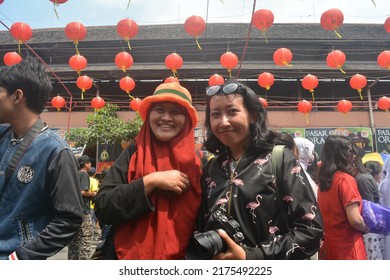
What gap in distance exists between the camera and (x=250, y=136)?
48.9 inches

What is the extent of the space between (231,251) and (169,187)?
1.00 ft

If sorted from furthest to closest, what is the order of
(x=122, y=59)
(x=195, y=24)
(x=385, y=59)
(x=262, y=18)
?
(x=122, y=59), (x=385, y=59), (x=195, y=24), (x=262, y=18)

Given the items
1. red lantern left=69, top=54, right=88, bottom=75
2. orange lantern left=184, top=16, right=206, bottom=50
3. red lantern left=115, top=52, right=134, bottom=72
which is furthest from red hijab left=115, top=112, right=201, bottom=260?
red lantern left=69, top=54, right=88, bottom=75

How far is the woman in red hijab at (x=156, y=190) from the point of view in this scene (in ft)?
3.90

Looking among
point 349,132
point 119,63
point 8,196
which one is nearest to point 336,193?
point 8,196

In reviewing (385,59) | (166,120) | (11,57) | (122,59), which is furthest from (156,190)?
(11,57)

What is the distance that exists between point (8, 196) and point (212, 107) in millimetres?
829

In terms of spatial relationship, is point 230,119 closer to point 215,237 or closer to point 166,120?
point 166,120

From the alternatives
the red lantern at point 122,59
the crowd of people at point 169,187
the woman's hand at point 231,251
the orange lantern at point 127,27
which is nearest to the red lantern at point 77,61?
the red lantern at point 122,59

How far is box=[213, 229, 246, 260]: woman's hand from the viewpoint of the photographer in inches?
40.6

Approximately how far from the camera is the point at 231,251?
104 cm

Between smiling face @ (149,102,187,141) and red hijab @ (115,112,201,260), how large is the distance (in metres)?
0.05

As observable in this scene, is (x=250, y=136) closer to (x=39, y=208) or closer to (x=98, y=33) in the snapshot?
(x=39, y=208)

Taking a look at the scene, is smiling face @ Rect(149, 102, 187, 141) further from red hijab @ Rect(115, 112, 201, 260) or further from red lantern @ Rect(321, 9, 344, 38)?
red lantern @ Rect(321, 9, 344, 38)
